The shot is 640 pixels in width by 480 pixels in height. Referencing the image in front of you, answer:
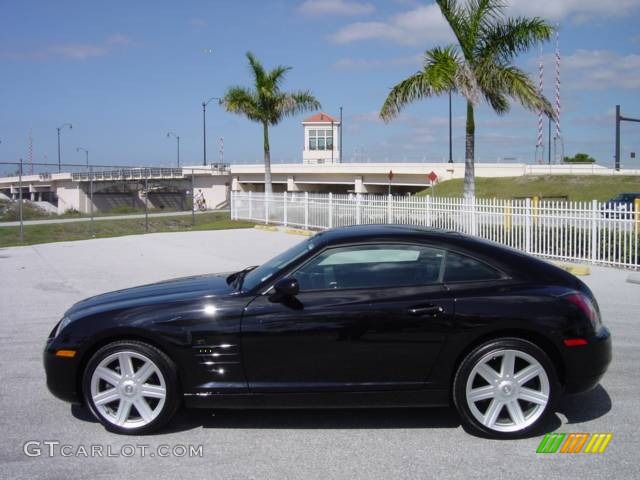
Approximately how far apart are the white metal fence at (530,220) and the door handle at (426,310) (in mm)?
7786

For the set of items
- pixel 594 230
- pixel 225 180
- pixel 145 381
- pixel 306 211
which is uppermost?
pixel 225 180

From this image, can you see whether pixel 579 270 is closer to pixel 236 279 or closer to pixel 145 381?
pixel 236 279

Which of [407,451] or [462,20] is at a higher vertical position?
[462,20]

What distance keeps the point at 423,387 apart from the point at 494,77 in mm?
13961

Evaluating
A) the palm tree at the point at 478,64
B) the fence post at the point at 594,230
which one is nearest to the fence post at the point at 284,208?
the palm tree at the point at 478,64

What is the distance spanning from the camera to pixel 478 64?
57.0ft

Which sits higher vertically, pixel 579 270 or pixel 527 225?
pixel 527 225


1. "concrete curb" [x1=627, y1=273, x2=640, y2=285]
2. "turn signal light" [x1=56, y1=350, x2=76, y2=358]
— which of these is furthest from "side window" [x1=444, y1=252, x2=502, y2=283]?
"concrete curb" [x1=627, y1=273, x2=640, y2=285]

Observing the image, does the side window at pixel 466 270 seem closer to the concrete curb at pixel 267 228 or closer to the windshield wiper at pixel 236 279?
the windshield wiper at pixel 236 279

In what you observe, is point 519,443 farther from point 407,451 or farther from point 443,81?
point 443,81

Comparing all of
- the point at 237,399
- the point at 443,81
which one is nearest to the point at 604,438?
the point at 237,399

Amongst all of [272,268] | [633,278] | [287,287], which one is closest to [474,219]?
[633,278]

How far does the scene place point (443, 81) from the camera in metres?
17.0

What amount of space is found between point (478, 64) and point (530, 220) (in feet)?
15.6
